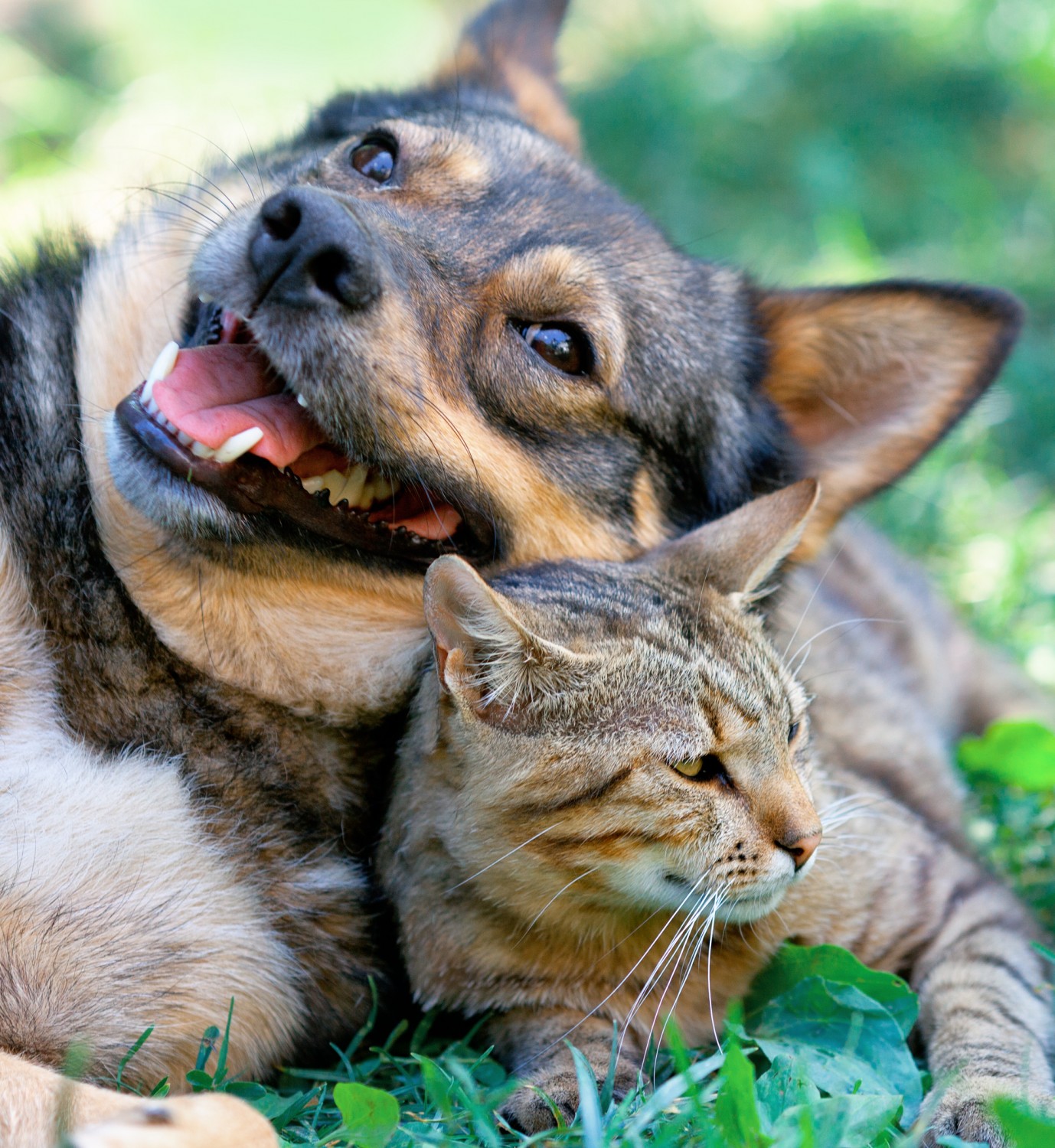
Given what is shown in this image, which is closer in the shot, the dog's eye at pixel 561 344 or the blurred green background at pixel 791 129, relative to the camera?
the dog's eye at pixel 561 344

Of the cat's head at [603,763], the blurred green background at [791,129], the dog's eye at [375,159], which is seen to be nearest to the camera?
the cat's head at [603,763]

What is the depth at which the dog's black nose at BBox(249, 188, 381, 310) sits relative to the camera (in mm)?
2723

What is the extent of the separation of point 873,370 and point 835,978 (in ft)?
5.52

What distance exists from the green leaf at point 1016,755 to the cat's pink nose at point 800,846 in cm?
164

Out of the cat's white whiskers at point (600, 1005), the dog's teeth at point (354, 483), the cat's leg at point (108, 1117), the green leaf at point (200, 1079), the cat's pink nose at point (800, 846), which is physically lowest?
the green leaf at point (200, 1079)

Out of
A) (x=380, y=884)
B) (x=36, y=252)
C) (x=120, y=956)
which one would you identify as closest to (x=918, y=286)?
(x=380, y=884)

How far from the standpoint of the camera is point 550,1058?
8.84ft

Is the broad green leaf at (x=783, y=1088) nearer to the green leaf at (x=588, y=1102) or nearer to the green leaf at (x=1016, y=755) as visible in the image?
the green leaf at (x=588, y=1102)

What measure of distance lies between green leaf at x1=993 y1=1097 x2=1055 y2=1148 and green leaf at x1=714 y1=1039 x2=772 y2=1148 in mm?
410

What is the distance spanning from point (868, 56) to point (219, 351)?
304 inches

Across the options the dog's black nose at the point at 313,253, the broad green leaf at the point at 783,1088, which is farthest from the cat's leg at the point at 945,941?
the dog's black nose at the point at 313,253

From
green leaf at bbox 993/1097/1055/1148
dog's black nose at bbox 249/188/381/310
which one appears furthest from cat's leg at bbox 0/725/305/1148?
green leaf at bbox 993/1097/1055/1148

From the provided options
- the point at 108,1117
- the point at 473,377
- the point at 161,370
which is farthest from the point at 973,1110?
the point at 161,370

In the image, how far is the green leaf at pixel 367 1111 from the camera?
236 cm
